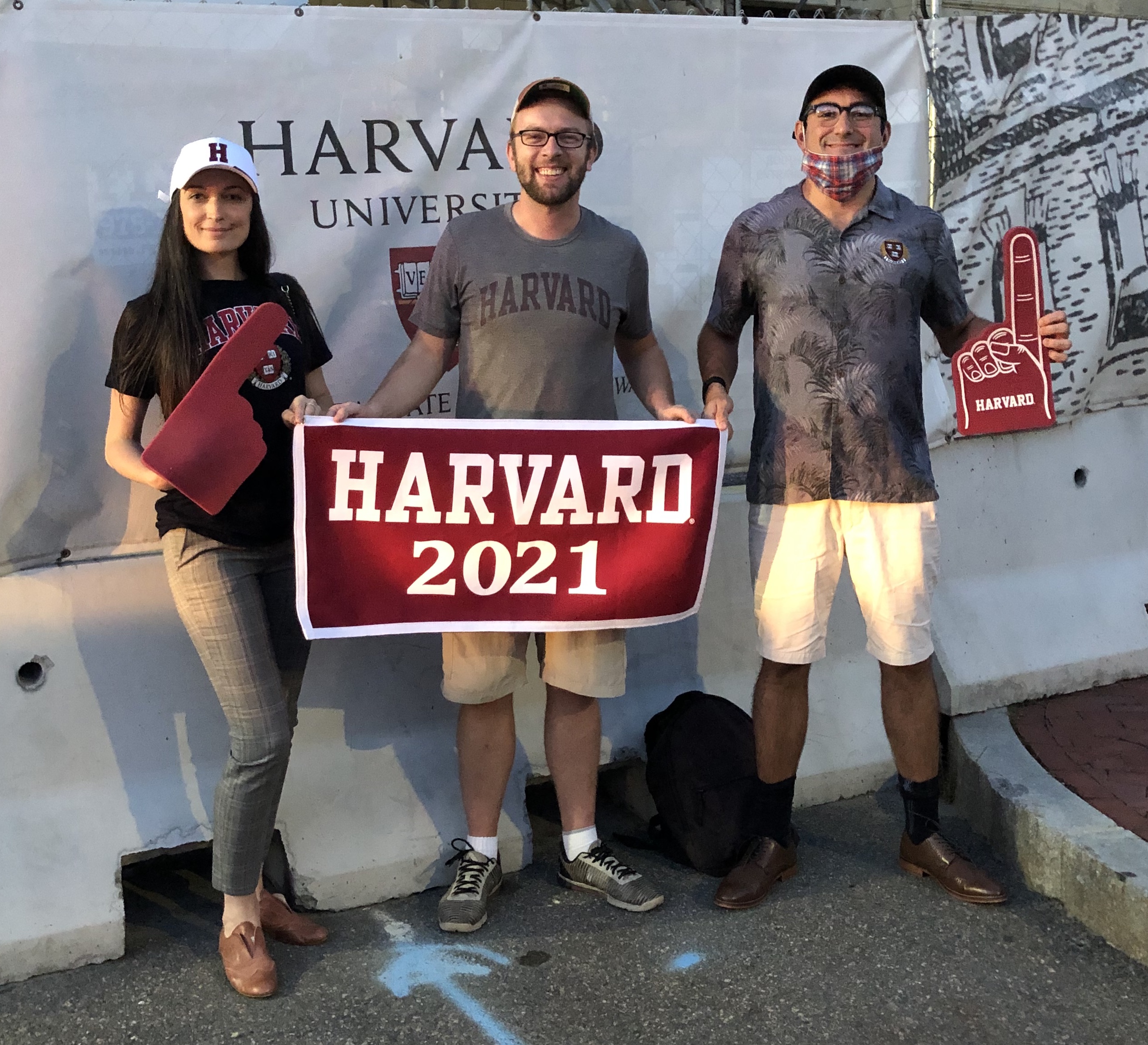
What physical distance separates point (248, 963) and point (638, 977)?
3.23 feet

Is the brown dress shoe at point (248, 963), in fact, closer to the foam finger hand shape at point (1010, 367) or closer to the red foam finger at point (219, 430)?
the red foam finger at point (219, 430)

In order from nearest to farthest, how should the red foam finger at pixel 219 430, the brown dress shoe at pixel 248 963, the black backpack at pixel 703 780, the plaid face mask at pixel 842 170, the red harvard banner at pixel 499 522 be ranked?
the red foam finger at pixel 219 430 → the brown dress shoe at pixel 248 963 → the red harvard banner at pixel 499 522 → the plaid face mask at pixel 842 170 → the black backpack at pixel 703 780

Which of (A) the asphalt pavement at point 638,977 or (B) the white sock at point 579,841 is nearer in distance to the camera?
(A) the asphalt pavement at point 638,977

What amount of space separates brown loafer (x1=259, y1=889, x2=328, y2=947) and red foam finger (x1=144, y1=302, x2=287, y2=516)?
114 centimetres

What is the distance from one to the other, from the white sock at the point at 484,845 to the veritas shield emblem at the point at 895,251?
1.97 m

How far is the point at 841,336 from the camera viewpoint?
329 cm

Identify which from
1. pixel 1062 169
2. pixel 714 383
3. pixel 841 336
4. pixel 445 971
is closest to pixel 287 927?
pixel 445 971

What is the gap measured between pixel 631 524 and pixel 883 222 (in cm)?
107

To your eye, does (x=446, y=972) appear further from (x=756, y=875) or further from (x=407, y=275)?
(x=407, y=275)

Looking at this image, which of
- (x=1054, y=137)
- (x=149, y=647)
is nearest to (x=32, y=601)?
(x=149, y=647)

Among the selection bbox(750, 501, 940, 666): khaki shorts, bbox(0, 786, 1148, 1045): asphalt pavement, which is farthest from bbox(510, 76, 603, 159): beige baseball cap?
bbox(0, 786, 1148, 1045): asphalt pavement

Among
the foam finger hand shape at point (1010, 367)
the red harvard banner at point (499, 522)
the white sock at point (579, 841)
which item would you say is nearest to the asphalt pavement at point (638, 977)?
the white sock at point (579, 841)

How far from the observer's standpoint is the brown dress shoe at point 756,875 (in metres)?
3.42

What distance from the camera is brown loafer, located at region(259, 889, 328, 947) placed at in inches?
129
